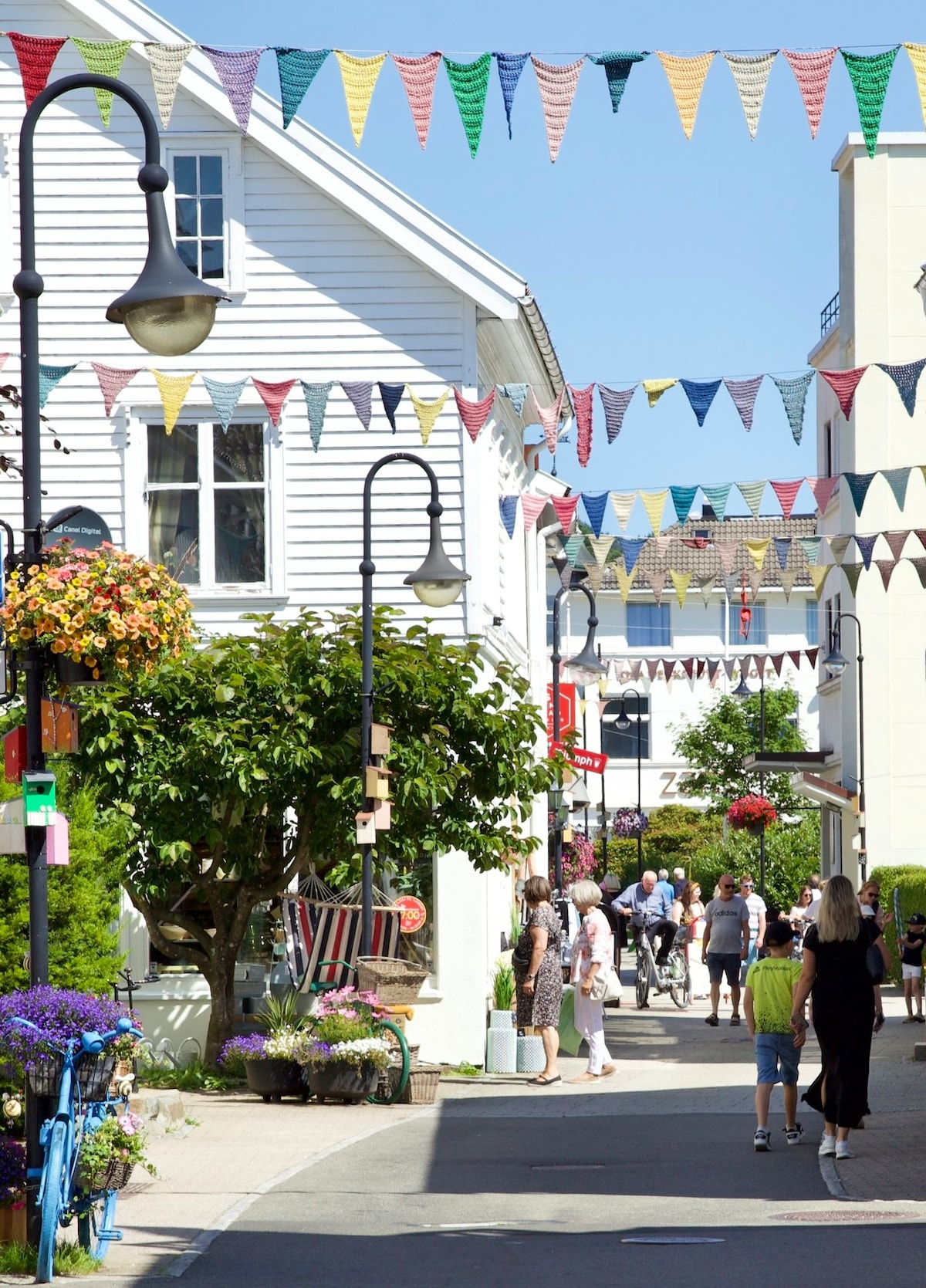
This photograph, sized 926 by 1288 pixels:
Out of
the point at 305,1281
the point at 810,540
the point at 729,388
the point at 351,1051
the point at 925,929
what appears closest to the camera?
the point at 305,1281

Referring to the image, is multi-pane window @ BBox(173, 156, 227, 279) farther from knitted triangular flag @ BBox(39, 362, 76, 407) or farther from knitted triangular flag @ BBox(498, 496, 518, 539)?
knitted triangular flag @ BBox(498, 496, 518, 539)

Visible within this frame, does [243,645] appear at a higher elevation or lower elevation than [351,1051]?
higher

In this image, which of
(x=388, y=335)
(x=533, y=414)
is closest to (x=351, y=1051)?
(x=388, y=335)

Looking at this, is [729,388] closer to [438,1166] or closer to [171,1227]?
[438,1166]

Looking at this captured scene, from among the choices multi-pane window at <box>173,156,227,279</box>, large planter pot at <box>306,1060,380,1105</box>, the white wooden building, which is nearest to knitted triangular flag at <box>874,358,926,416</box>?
the white wooden building

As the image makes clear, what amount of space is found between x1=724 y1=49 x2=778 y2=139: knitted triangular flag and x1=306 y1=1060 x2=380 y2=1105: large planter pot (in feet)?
26.2

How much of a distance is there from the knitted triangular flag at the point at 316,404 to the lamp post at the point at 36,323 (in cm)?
834

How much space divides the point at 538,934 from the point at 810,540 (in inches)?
246

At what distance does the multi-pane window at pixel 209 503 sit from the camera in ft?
62.8

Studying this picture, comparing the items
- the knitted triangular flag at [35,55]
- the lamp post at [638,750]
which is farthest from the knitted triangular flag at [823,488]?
the lamp post at [638,750]

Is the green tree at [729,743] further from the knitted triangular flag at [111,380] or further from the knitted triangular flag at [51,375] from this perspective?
the knitted triangular flag at [51,375]

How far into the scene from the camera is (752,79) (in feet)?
42.2

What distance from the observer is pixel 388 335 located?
19.1 m

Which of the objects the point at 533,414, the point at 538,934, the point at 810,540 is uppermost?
the point at 533,414
